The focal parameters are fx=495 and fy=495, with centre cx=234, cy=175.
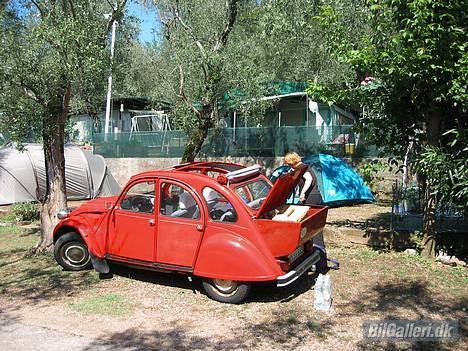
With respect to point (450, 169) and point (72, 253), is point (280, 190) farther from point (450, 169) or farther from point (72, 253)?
point (72, 253)

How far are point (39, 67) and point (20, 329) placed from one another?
12.6ft

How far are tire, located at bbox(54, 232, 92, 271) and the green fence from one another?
11.6 m

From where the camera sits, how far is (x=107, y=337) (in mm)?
5059

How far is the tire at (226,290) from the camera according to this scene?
5871mm

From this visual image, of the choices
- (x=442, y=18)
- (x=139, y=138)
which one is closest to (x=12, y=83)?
(x=442, y=18)

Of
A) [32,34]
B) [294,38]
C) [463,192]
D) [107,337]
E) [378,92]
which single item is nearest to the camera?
[107,337]

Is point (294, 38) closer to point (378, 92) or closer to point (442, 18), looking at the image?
point (378, 92)

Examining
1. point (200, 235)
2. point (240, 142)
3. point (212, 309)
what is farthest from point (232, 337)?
point (240, 142)

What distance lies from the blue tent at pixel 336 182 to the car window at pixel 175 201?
8021mm

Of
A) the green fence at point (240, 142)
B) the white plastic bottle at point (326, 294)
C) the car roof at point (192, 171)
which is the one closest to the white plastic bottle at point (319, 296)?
the white plastic bottle at point (326, 294)

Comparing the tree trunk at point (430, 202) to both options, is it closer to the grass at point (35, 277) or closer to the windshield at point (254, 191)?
the windshield at point (254, 191)

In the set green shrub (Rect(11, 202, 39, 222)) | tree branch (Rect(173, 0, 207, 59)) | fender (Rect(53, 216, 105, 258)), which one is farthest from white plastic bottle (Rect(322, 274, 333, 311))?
green shrub (Rect(11, 202, 39, 222))

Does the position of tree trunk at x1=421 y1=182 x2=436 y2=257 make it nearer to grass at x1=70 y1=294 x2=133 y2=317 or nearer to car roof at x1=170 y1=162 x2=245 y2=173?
car roof at x1=170 y1=162 x2=245 y2=173

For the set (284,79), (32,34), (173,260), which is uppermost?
(284,79)
